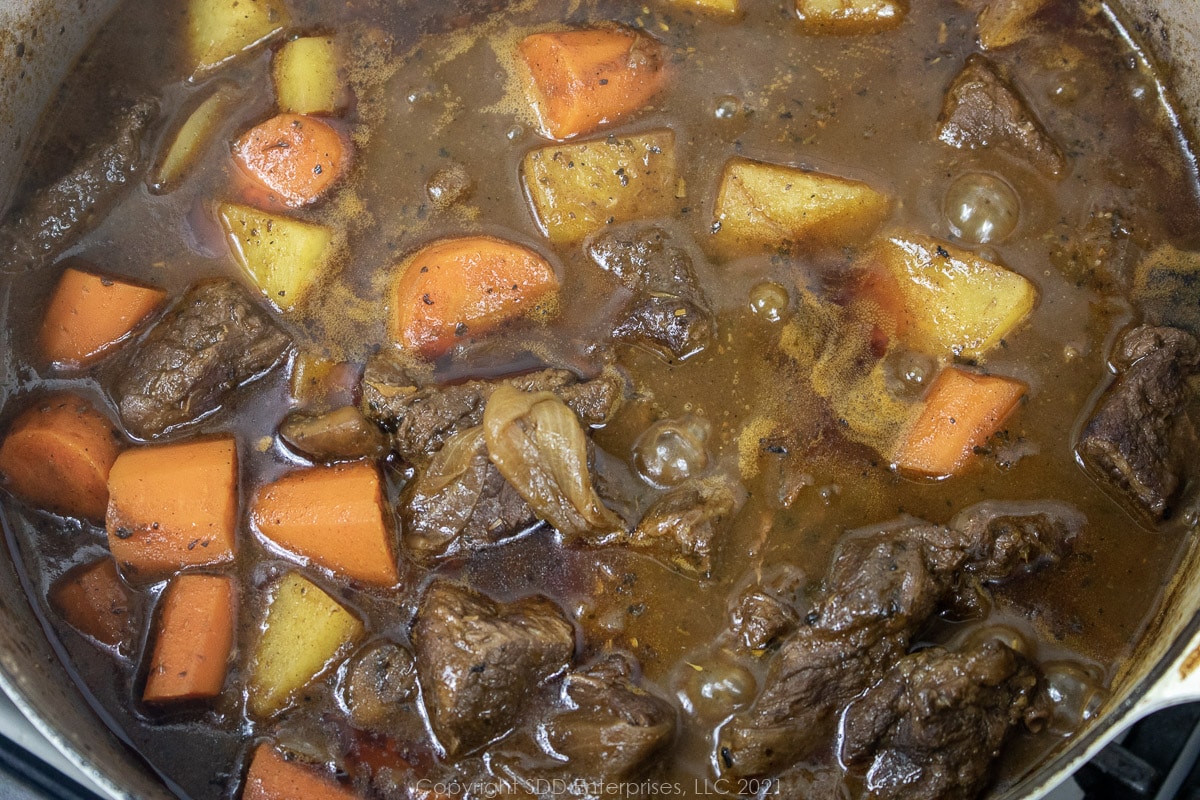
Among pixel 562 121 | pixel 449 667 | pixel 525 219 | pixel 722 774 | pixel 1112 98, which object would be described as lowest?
pixel 722 774

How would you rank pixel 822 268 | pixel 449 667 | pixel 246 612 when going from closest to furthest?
pixel 449 667
pixel 246 612
pixel 822 268

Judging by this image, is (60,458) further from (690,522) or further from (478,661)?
(690,522)

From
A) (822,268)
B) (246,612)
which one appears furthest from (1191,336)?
(246,612)

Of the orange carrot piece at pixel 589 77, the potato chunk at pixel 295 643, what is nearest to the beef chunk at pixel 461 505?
the potato chunk at pixel 295 643

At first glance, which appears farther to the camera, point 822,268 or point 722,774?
point 822,268

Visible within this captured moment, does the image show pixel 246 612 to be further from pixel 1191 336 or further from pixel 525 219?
pixel 1191 336

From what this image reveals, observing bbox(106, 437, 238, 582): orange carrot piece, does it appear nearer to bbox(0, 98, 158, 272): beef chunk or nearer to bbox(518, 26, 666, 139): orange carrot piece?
bbox(0, 98, 158, 272): beef chunk
